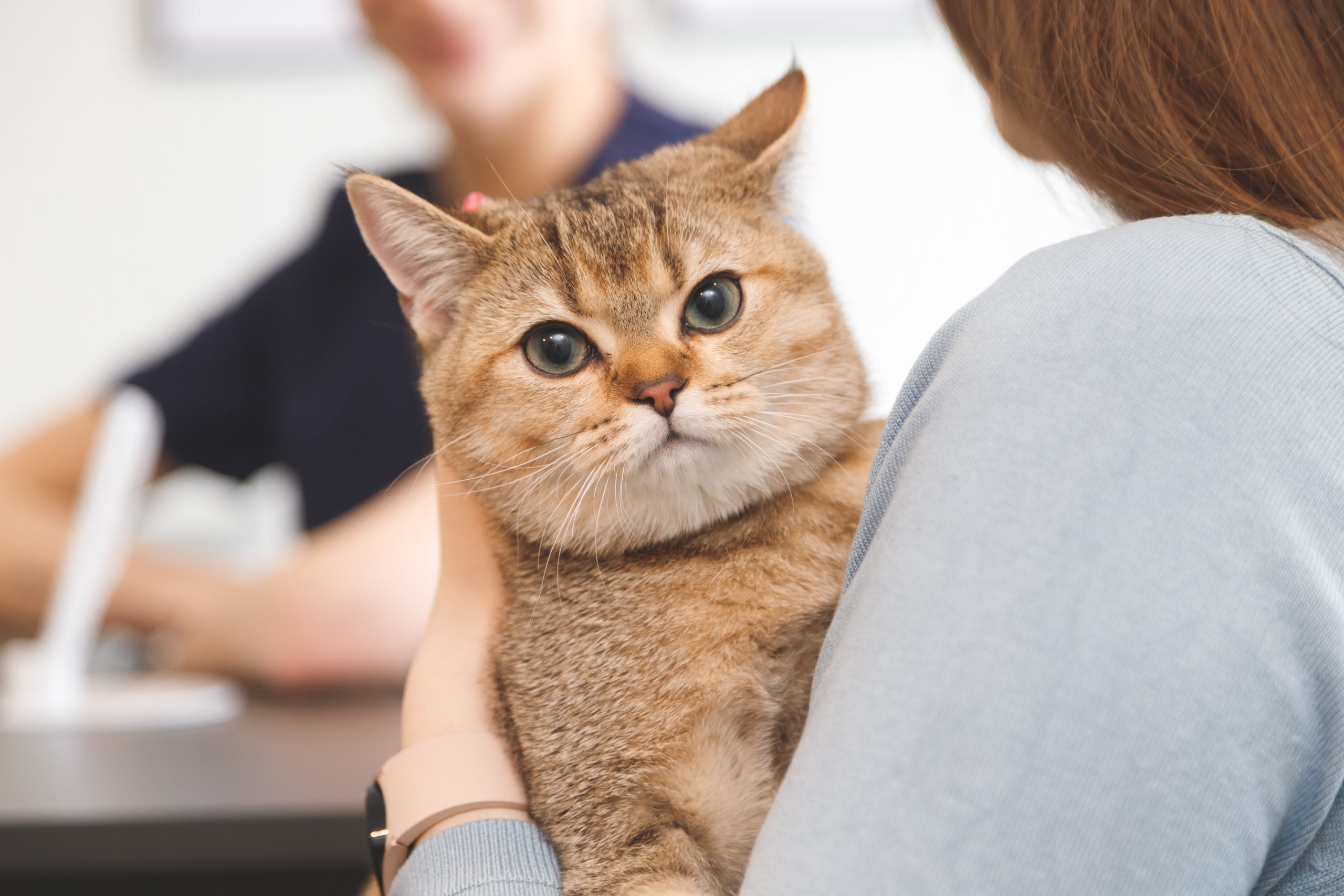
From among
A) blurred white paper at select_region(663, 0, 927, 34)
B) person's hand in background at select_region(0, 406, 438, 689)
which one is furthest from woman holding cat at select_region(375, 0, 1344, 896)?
blurred white paper at select_region(663, 0, 927, 34)

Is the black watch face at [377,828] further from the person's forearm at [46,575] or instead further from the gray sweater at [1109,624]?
the person's forearm at [46,575]

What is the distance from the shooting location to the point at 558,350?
979mm

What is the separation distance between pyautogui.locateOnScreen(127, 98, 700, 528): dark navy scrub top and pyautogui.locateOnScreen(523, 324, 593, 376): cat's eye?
3.93 ft

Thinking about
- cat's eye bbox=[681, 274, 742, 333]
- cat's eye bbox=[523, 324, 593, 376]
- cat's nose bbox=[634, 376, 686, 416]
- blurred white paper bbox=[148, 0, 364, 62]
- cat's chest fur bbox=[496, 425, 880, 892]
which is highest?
blurred white paper bbox=[148, 0, 364, 62]

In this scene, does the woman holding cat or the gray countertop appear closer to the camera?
the woman holding cat

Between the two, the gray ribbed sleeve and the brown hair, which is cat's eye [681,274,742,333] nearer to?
the brown hair

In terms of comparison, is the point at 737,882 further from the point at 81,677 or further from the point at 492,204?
the point at 81,677

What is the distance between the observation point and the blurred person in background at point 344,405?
1886mm

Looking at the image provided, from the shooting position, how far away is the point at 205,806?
4.09 ft

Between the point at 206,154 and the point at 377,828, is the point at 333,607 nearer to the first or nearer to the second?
the point at 377,828

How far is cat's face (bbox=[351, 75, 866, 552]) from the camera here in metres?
0.93

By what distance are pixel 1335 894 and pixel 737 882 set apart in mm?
428

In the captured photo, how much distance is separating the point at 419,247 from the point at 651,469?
350mm

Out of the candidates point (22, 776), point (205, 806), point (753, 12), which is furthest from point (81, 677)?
point (753, 12)
